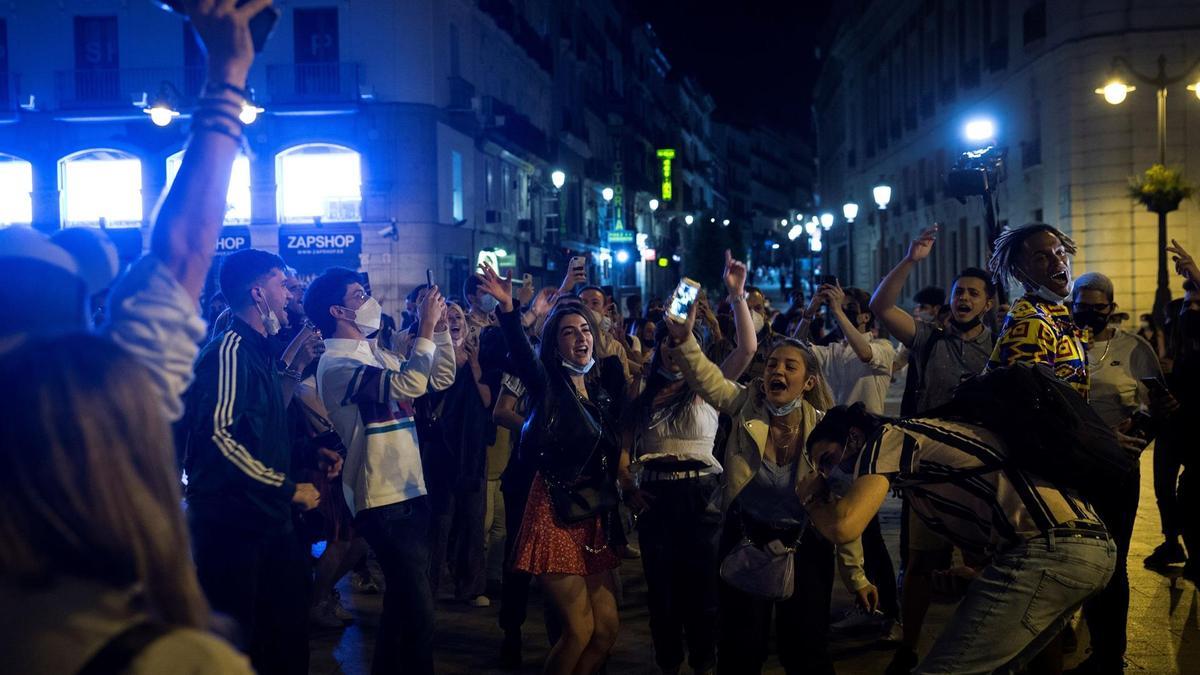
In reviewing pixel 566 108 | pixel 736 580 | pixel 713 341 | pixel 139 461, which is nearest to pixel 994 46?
pixel 566 108

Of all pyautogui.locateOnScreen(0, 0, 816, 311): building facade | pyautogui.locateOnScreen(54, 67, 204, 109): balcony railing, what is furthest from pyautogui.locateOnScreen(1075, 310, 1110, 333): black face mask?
pyautogui.locateOnScreen(54, 67, 204, 109): balcony railing

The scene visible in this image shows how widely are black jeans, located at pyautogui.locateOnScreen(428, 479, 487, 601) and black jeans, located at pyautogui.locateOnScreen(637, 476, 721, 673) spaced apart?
240cm

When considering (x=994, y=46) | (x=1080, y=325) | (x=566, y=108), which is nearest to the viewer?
(x=1080, y=325)

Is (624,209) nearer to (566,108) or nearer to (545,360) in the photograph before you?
(566,108)

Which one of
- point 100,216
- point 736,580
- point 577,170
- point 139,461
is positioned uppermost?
point 577,170

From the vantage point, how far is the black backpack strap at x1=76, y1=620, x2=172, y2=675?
1.66m

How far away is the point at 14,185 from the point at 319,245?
8792 millimetres

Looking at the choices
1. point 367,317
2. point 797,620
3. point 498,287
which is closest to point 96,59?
point 367,317

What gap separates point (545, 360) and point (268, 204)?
27823 millimetres

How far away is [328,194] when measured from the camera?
106 ft

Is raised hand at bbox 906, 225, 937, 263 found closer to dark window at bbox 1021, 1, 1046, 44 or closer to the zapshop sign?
dark window at bbox 1021, 1, 1046, 44

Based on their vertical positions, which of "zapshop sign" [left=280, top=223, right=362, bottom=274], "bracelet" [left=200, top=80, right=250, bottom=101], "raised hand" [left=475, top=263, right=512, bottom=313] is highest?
"zapshop sign" [left=280, top=223, right=362, bottom=274]

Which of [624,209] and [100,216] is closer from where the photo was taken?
[100,216]

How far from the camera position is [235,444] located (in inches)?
172
